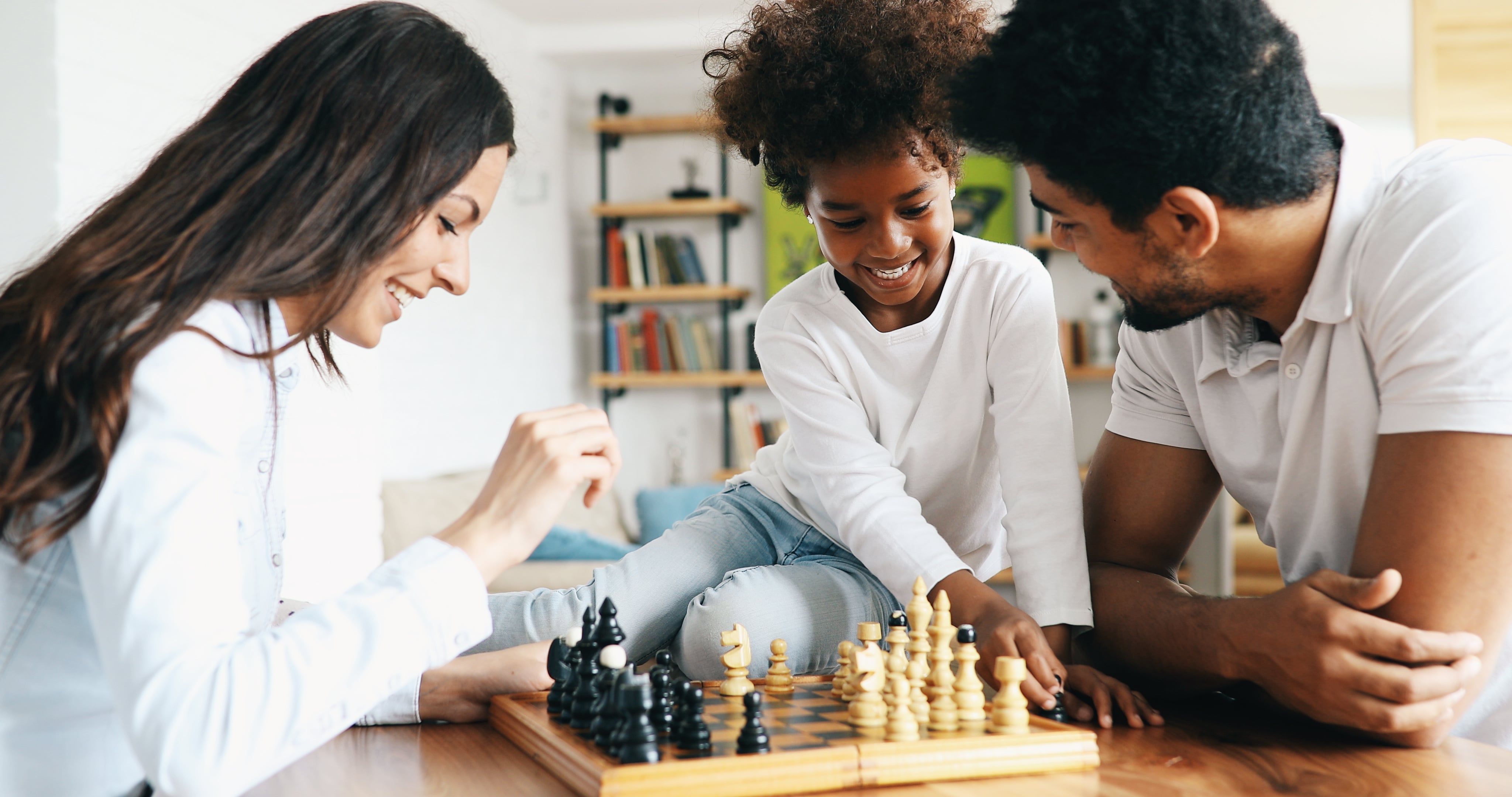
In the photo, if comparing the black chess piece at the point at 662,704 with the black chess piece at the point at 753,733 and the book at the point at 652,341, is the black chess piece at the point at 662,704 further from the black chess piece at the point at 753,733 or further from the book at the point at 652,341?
the book at the point at 652,341

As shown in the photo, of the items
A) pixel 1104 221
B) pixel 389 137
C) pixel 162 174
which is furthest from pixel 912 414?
pixel 162 174

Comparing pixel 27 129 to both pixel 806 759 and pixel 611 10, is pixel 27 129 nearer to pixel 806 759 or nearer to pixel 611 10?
pixel 806 759

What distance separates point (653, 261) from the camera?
565cm

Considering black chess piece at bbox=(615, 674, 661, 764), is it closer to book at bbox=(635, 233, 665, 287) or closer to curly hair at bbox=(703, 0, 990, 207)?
curly hair at bbox=(703, 0, 990, 207)

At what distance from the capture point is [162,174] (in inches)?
40.5

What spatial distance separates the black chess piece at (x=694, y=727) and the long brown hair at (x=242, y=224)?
51cm

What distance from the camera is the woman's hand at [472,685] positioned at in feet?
4.14

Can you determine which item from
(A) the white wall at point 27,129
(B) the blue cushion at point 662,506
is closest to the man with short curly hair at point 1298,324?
(A) the white wall at point 27,129

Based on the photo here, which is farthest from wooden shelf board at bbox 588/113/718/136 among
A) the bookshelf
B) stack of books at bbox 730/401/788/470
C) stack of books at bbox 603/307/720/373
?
stack of books at bbox 730/401/788/470

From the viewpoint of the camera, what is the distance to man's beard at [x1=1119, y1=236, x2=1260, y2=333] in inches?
48.8

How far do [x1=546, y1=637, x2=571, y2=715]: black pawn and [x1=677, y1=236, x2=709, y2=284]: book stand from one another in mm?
4506

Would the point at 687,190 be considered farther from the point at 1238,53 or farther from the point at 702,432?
the point at 1238,53

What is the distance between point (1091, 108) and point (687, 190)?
15.1ft

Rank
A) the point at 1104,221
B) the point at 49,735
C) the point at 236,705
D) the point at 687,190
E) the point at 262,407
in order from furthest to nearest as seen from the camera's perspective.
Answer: the point at 687,190 < the point at 1104,221 < the point at 262,407 < the point at 49,735 < the point at 236,705
